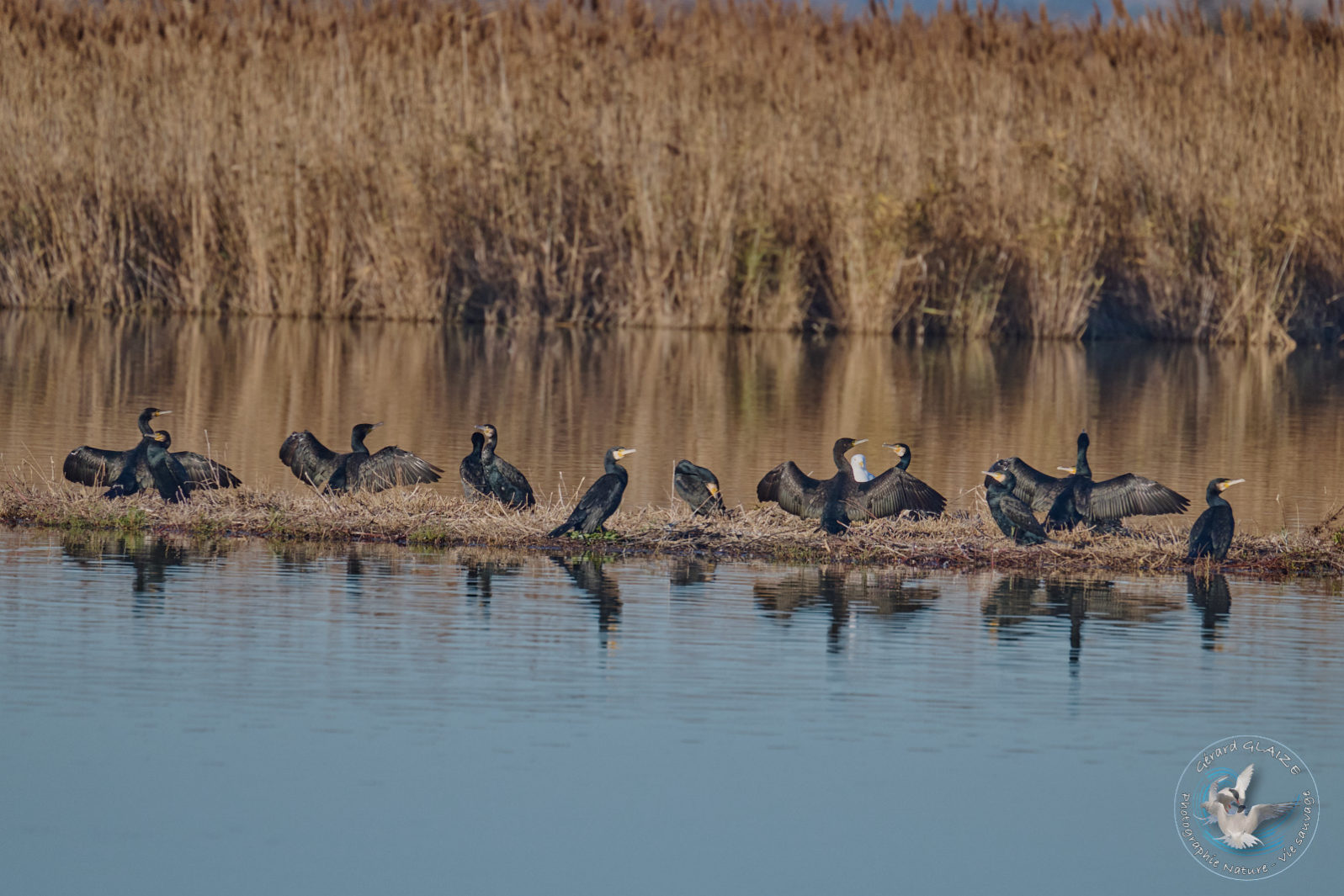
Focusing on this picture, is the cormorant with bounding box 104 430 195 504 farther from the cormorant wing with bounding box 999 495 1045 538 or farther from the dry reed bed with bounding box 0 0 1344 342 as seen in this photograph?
the dry reed bed with bounding box 0 0 1344 342

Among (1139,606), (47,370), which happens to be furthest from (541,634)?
(47,370)

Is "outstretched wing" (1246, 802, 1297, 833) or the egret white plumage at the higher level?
the egret white plumage

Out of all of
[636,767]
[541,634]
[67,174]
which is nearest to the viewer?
[636,767]

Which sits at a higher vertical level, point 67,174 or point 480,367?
point 67,174

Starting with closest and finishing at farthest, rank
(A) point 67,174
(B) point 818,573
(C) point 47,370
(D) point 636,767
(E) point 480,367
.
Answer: (D) point 636,767 → (B) point 818,573 → (C) point 47,370 → (E) point 480,367 → (A) point 67,174

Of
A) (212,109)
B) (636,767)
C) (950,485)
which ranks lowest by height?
(636,767)

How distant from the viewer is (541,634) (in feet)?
24.9

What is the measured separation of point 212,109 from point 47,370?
7.60 metres

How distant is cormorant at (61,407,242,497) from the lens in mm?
10203

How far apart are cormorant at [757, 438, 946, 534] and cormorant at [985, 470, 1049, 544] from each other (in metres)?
0.44

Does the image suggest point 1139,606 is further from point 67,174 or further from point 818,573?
point 67,174

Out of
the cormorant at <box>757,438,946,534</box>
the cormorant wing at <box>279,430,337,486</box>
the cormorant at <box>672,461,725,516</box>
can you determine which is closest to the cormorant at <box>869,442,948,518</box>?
the cormorant at <box>757,438,946,534</box>

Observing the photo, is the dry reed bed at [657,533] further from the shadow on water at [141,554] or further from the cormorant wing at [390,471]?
the cormorant wing at [390,471]

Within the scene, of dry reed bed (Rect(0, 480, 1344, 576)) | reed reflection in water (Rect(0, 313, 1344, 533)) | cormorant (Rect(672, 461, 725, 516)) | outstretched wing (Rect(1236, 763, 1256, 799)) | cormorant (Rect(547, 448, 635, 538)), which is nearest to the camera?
outstretched wing (Rect(1236, 763, 1256, 799))
